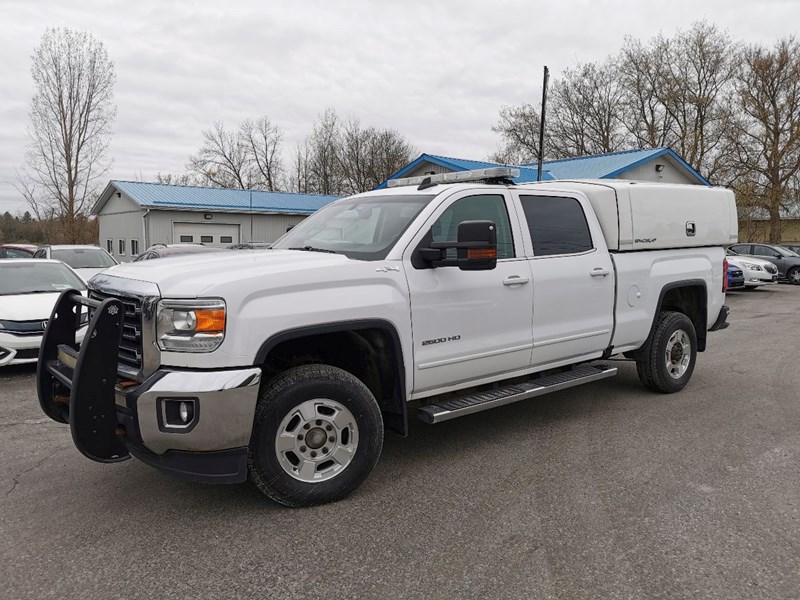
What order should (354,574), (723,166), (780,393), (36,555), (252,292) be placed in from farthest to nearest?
(723,166) < (780,393) < (252,292) < (36,555) < (354,574)

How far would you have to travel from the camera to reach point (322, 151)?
184 feet

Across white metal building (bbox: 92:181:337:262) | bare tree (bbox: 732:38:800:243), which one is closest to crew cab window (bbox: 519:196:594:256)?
white metal building (bbox: 92:181:337:262)

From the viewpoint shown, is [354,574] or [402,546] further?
[402,546]

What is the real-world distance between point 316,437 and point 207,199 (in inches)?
1046

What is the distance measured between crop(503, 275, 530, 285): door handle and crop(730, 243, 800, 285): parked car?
21.8m

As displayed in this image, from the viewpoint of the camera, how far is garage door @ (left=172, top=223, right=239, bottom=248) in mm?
27312

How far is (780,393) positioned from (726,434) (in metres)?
1.92

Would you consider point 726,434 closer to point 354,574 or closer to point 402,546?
point 402,546

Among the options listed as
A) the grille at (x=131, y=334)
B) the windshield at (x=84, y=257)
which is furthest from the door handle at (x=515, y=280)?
the windshield at (x=84, y=257)

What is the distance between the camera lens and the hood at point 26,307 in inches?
294

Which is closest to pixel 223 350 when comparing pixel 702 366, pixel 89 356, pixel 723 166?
pixel 89 356

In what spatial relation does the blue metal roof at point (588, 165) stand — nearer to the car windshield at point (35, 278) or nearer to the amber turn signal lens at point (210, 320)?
the car windshield at point (35, 278)

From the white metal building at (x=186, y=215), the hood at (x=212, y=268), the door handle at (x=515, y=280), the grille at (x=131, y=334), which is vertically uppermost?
the white metal building at (x=186, y=215)

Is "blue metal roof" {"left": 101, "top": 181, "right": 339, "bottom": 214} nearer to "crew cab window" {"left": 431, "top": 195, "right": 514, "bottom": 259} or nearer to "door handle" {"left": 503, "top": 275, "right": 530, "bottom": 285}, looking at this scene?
"crew cab window" {"left": 431, "top": 195, "right": 514, "bottom": 259}
